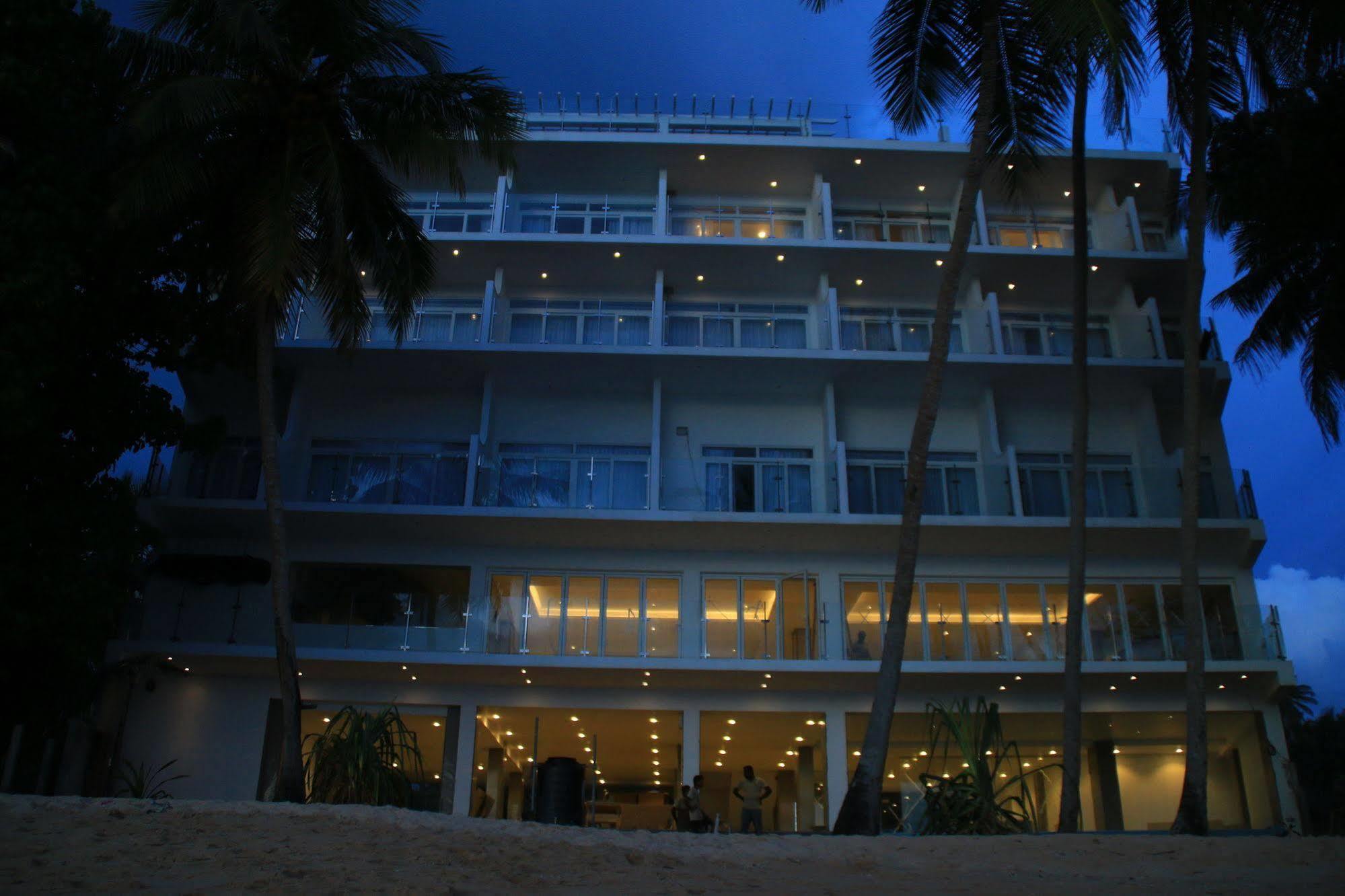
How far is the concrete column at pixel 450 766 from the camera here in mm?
20562

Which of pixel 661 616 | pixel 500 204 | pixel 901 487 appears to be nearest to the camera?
pixel 661 616

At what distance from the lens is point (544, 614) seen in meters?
21.0

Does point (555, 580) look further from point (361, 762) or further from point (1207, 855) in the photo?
point (1207, 855)

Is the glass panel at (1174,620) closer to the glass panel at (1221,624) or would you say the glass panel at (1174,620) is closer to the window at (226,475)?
the glass panel at (1221,624)

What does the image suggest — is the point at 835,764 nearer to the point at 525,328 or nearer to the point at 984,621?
the point at 984,621

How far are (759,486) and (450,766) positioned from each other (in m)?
8.07

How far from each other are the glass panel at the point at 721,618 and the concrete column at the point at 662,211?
7.85 meters

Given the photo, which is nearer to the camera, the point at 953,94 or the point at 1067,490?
the point at 953,94

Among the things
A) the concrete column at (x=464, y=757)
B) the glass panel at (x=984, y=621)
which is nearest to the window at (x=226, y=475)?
the concrete column at (x=464, y=757)

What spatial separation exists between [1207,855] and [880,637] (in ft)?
36.9

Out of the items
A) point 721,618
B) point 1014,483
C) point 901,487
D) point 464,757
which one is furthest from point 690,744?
point 1014,483

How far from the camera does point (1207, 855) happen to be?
993 cm

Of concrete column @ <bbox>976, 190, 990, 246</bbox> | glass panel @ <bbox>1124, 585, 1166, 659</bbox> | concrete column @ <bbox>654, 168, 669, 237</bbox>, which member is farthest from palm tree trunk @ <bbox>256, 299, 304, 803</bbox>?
concrete column @ <bbox>976, 190, 990, 246</bbox>

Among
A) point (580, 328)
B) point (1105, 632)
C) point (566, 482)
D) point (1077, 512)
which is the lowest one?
point (1105, 632)
